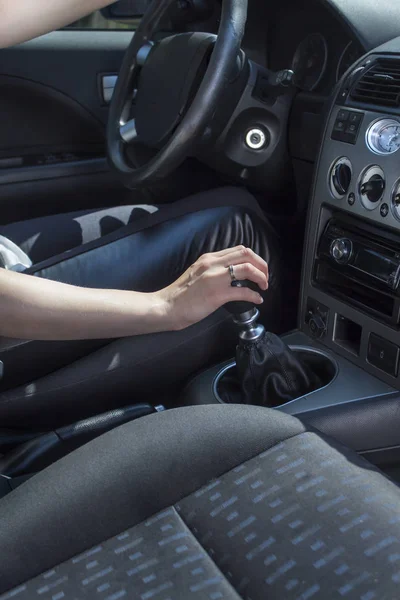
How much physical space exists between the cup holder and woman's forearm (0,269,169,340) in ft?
0.99

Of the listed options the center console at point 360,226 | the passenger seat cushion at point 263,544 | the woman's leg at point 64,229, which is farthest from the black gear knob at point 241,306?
the woman's leg at point 64,229

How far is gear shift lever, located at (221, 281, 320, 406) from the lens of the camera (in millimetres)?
1406

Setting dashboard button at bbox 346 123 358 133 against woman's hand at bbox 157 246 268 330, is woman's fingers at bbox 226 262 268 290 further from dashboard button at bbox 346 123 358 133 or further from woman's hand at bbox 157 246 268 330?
dashboard button at bbox 346 123 358 133

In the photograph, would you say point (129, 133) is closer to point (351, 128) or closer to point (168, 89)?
point (168, 89)

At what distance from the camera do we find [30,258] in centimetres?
174

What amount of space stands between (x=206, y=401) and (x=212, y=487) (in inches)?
20.6

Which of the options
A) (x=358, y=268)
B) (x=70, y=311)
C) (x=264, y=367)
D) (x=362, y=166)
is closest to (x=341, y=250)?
(x=358, y=268)

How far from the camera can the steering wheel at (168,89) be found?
1.53 meters

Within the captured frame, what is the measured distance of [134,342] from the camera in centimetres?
148

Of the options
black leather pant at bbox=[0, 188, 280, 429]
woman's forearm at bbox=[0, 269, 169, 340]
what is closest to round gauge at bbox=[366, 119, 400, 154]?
black leather pant at bbox=[0, 188, 280, 429]

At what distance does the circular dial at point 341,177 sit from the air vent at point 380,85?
0.12 metres

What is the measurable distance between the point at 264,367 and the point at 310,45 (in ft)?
3.02

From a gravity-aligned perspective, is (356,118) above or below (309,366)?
above

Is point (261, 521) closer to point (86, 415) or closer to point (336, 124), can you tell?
point (86, 415)
